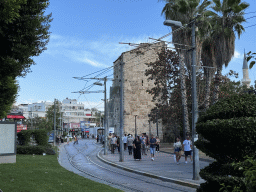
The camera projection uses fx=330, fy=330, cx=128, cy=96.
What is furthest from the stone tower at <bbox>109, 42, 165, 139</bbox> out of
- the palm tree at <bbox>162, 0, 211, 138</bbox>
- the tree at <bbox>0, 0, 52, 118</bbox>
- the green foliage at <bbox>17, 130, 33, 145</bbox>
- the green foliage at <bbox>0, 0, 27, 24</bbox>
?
the green foliage at <bbox>0, 0, 27, 24</bbox>

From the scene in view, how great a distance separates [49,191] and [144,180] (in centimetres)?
555

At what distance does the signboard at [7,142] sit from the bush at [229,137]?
Answer: 14.1m

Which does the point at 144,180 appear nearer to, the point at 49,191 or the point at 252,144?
the point at 49,191

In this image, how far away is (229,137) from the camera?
6.45m

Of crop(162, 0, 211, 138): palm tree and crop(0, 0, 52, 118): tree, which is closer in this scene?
crop(0, 0, 52, 118): tree

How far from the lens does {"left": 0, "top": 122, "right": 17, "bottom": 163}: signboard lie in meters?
18.4

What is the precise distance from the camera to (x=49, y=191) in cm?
944

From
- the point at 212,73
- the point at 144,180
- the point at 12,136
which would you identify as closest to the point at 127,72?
the point at 212,73

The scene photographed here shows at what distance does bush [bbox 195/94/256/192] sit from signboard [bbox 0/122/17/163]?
1414cm

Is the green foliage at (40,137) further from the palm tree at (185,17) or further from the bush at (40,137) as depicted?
the palm tree at (185,17)

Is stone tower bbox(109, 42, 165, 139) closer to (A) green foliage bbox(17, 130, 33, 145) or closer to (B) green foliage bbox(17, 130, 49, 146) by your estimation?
(B) green foliage bbox(17, 130, 49, 146)

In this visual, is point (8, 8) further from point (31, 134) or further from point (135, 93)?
point (135, 93)

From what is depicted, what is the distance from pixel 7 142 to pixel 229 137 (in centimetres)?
1519

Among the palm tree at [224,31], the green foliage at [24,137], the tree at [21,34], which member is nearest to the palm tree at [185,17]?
the palm tree at [224,31]
